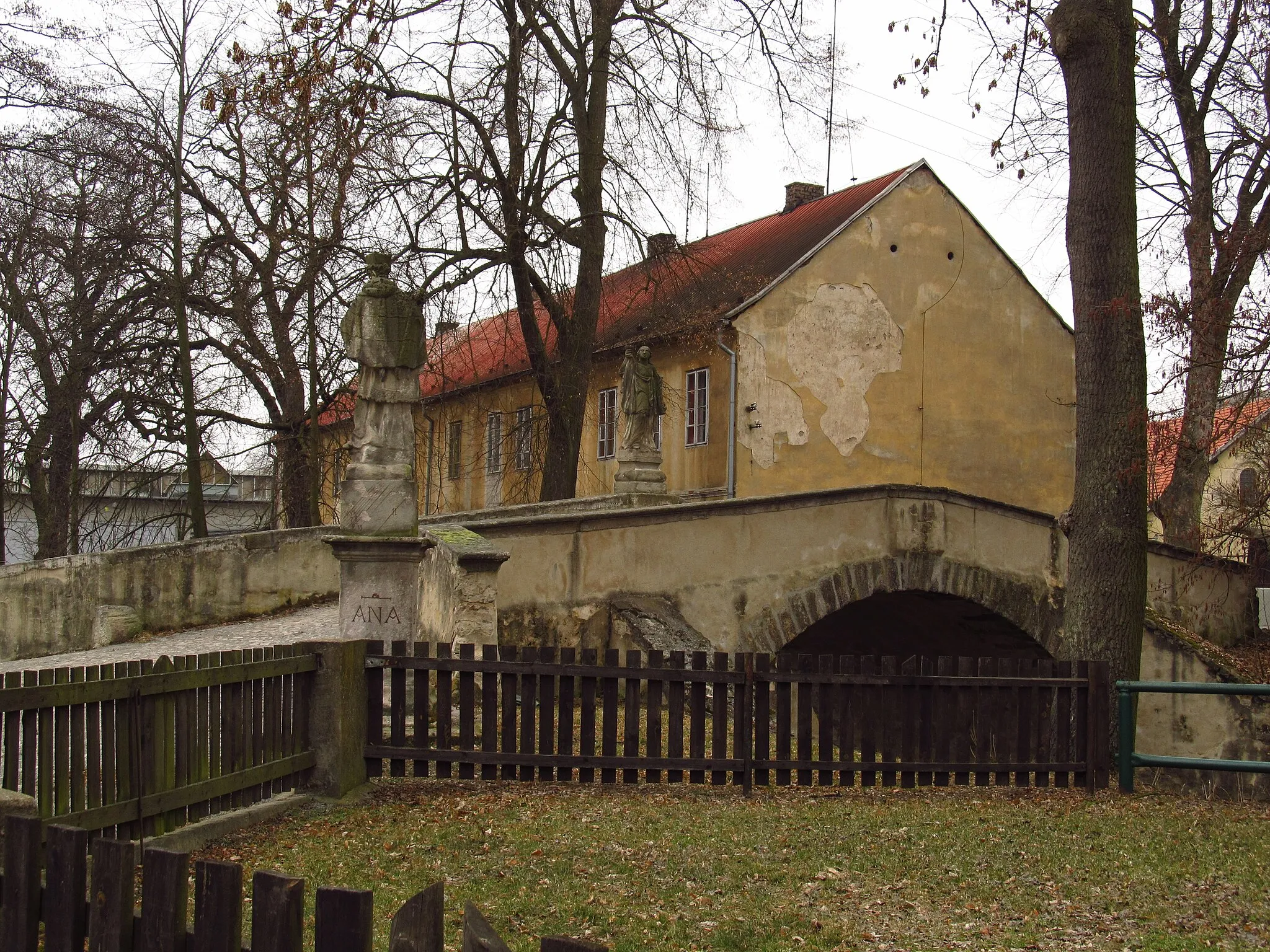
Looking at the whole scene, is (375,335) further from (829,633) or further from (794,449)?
(794,449)

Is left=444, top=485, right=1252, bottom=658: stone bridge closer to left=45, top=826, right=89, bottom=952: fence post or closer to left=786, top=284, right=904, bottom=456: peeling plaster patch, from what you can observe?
left=786, top=284, right=904, bottom=456: peeling plaster patch

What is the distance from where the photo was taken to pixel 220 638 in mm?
15359

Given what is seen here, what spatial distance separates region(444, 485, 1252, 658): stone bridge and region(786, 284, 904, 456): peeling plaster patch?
714 cm

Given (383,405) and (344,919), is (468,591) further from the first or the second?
(344,919)

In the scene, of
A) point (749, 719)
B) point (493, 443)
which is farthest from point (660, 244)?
point (493, 443)

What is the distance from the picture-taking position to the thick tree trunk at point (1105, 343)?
1105 cm

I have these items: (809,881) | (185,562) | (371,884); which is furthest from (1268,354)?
(185,562)

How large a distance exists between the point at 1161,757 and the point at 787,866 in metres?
3.86

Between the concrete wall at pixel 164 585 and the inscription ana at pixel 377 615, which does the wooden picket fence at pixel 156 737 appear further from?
the concrete wall at pixel 164 585

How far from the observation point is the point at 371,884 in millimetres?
6027

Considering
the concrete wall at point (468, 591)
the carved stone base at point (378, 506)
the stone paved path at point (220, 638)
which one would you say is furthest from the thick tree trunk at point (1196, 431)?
the stone paved path at point (220, 638)

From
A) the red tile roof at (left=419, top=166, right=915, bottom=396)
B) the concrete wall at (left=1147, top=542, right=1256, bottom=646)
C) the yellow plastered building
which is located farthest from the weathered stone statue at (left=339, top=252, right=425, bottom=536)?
the concrete wall at (left=1147, top=542, right=1256, bottom=646)

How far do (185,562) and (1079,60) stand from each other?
12.0 meters

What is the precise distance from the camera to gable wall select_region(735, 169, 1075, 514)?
25.7m
